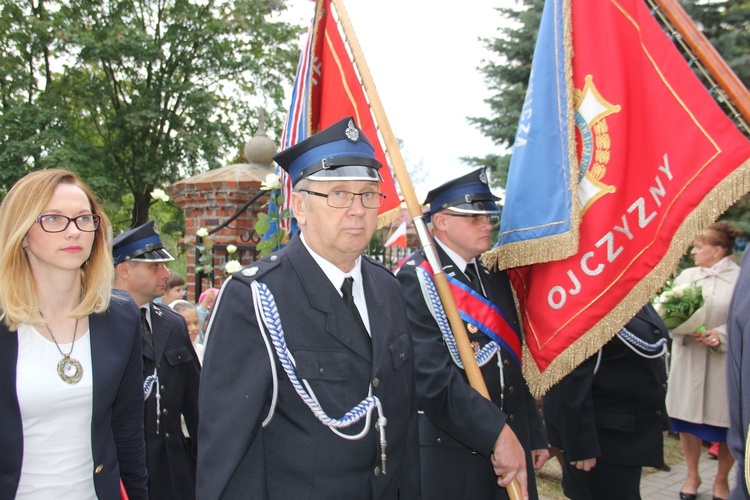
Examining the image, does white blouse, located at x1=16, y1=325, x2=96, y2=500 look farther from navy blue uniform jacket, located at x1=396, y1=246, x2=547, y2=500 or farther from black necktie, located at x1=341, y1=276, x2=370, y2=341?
navy blue uniform jacket, located at x1=396, y1=246, x2=547, y2=500

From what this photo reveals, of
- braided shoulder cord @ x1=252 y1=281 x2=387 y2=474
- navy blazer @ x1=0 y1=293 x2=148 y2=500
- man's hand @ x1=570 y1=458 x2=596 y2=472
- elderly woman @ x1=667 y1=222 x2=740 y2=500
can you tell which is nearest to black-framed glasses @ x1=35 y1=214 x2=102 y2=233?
navy blazer @ x1=0 y1=293 x2=148 y2=500

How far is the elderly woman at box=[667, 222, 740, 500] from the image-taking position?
5.34 m

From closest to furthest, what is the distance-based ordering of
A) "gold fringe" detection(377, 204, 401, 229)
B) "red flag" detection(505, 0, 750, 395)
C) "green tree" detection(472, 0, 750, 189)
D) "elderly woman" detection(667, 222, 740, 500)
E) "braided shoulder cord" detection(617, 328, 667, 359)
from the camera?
"red flag" detection(505, 0, 750, 395) < "gold fringe" detection(377, 204, 401, 229) < "braided shoulder cord" detection(617, 328, 667, 359) < "elderly woman" detection(667, 222, 740, 500) < "green tree" detection(472, 0, 750, 189)

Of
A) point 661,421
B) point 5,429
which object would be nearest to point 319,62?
point 5,429

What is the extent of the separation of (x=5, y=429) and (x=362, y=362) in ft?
3.91

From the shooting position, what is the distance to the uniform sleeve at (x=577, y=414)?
3.47 meters

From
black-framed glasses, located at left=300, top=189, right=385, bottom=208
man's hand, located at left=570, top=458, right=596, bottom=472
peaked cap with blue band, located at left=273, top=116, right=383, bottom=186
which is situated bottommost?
man's hand, located at left=570, top=458, right=596, bottom=472

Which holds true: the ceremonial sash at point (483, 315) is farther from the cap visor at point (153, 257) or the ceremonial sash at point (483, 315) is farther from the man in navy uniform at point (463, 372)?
the cap visor at point (153, 257)

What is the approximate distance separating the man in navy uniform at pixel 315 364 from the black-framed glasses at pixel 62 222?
26.1 inches

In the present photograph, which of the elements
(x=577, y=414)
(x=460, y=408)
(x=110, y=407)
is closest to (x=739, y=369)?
(x=460, y=408)

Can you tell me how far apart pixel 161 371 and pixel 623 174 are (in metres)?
2.59

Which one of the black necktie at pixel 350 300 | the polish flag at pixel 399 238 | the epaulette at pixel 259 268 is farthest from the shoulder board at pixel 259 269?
the polish flag at pixel 399 238

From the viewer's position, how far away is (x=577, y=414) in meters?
3.51

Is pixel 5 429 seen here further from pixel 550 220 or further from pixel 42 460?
pixel 550 220
